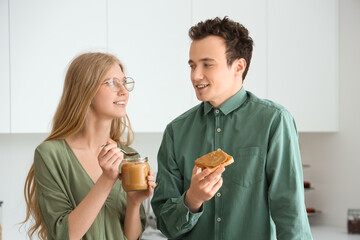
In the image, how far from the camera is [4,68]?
2494 millimetres

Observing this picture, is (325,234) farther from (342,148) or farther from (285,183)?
(285,183)

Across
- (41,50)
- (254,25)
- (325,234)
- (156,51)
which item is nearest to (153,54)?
(156,51)

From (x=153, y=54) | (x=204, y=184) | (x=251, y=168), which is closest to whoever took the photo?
(x=204, y=184)

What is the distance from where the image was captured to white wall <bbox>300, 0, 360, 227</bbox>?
133 inches

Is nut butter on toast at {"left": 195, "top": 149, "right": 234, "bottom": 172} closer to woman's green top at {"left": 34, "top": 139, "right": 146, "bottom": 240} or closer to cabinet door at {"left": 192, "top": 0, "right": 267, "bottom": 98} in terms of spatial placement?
woman's green top at {"left": 34, "top": 139, "right": 146, "bottom": 240}

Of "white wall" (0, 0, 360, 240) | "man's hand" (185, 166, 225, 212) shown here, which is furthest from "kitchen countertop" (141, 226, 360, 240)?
"man's hand" (185, 166, 225, 212)

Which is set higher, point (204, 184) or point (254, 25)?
point (254, 25)

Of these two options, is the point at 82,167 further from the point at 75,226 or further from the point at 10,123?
the point at 10,123

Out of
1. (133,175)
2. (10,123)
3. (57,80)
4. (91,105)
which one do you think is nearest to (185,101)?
(57,80)

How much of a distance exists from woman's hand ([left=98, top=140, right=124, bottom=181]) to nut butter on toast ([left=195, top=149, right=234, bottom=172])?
0.27 m

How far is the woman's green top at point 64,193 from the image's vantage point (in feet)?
5.23

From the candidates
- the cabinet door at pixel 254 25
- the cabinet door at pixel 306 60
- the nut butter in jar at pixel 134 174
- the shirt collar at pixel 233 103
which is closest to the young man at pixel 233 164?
the shirt collar at pixel 233 103

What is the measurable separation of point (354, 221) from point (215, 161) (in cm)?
220

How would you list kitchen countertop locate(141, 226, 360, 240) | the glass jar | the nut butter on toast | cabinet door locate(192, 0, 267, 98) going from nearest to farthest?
1. the nut butter on toast
2. kitchen countertop locate(141, 226, 360, 240)
3. cabinet door locate(192, 0, 267, 98)
4. the glass jar
